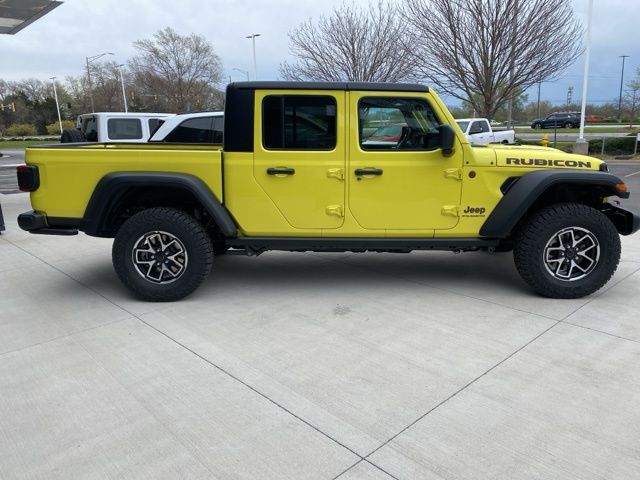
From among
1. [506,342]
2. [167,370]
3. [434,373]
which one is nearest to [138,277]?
Result: [167,370]

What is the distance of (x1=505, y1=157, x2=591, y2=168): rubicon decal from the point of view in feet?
13.9

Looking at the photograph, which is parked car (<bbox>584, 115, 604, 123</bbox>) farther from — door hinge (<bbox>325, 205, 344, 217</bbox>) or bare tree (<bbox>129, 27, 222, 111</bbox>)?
door hinge (<bbox>325, 205, 344, 217</bbox>)

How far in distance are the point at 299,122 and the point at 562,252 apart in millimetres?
2534

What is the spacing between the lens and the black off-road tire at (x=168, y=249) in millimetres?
4203

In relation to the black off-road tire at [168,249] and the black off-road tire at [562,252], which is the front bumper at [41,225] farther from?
the black off-road tire at [562,252]

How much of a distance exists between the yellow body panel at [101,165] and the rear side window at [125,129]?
30.4 feet

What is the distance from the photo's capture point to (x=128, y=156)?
4191 millimetres

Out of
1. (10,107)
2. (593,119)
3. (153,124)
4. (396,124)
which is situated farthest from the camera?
(593,119)

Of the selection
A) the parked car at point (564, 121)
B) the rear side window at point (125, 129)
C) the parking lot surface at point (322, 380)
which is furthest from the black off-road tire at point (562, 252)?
the parked car at point (564, 121)

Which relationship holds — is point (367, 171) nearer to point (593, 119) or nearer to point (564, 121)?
point (564, 121)

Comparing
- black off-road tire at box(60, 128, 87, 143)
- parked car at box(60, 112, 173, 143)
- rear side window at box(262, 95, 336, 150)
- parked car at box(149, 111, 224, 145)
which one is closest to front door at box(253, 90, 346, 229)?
rear side window at box(262, 95, 336, 150)

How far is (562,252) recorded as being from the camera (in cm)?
431

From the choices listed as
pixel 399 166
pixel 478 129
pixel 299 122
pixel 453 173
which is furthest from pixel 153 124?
pixel 478 129

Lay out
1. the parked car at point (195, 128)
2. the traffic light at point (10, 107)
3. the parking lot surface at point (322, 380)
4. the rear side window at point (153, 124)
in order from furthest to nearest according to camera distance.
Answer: the traffic light at point (10, 107), the rear side window at point (153, 124), the parked car at point (195, 128), the parking lot surface at point (322, 380)
